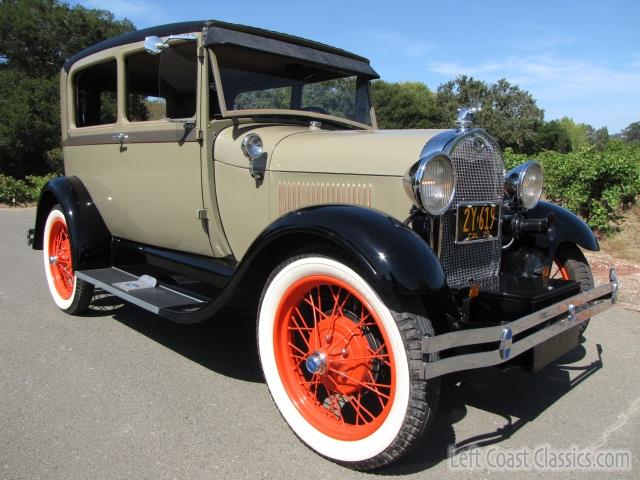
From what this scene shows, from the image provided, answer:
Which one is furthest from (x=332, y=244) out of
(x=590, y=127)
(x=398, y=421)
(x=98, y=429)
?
(x=590, y=127)

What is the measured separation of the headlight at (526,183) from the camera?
313cm

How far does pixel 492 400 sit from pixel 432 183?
130 cm

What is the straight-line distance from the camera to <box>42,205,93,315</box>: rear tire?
430 cm

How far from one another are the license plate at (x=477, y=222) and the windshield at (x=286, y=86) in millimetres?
1391

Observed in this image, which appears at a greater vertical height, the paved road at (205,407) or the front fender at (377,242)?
the front fender at (377,242)

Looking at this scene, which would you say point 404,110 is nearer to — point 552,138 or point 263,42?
point 552,138

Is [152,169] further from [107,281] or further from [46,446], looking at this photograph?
[46,446]

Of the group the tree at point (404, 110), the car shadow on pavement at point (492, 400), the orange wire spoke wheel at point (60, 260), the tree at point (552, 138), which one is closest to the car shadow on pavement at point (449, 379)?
the car shadow on pavement at point (492, 400)

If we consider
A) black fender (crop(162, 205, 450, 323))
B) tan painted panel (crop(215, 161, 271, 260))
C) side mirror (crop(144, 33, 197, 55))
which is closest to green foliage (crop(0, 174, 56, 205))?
side mirror (crop(144, 33, 197, 55))

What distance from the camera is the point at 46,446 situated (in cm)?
235

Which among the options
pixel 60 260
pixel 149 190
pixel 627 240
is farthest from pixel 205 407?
pixel 627 240

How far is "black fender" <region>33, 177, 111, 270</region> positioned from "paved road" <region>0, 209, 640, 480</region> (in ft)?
1.80

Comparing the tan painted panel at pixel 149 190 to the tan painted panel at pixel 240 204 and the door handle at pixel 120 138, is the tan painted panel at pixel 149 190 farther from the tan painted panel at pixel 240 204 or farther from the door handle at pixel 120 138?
the tan painted panel at pixel 240 204

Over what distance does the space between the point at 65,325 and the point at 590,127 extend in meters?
102
